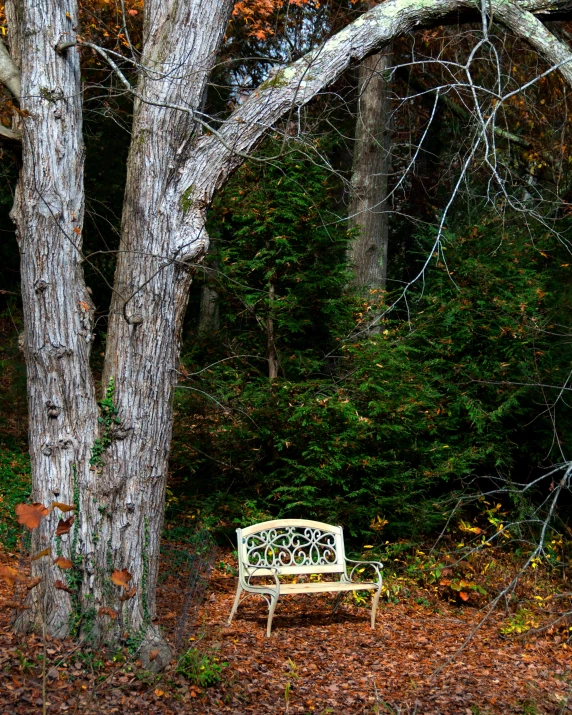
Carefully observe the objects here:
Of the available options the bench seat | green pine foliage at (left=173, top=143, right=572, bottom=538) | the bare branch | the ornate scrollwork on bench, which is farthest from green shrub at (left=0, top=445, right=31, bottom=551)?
the bare branch

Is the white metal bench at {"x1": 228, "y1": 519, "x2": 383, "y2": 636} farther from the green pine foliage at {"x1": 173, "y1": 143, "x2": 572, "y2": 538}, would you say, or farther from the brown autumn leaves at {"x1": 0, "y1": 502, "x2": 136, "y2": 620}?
the brown autumn leaves at {"x1": 0, "y1": 502, "x2": 136, "y2": 620}

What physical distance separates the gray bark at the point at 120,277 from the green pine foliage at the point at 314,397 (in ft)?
8.12

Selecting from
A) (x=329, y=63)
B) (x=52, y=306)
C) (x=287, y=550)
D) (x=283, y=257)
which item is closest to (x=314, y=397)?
(x=283, y=257)

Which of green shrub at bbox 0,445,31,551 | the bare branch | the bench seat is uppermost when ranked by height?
the bare branch

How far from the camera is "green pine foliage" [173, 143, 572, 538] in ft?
26.0

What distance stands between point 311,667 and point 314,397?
2901 millimetres

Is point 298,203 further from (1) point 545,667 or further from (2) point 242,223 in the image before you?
(1) point 545,667

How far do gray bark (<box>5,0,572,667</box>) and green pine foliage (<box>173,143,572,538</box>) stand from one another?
2.48m

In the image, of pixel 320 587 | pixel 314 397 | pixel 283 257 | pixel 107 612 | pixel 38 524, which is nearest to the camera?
pixel 38 524

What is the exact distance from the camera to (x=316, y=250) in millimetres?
8297

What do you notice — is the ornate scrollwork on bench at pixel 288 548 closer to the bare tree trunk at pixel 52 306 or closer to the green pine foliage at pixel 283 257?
the green pine foliage at pixel 283 257

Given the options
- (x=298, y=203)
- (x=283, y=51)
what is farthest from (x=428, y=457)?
(x=283, y=51)

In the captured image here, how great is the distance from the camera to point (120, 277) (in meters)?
5.25

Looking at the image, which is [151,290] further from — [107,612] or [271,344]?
[271,344]
